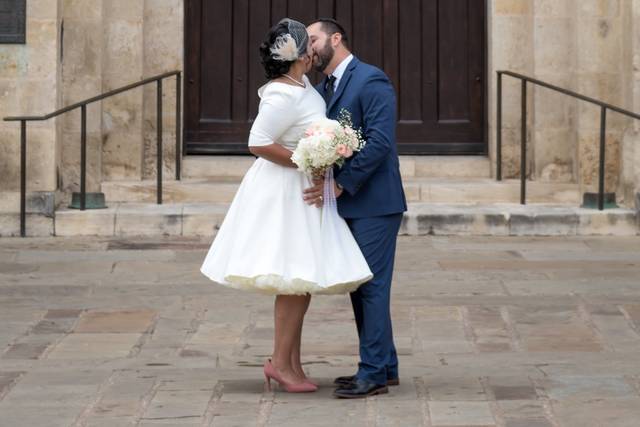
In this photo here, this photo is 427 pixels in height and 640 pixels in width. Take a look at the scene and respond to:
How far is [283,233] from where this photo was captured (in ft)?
23.9

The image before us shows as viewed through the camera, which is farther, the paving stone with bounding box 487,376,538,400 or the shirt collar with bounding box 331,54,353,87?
the shirt collar with bounding box 331,54,353,87

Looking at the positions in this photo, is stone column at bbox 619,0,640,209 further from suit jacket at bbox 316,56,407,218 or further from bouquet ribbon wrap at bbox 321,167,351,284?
bouquet ribbon wrap at bbox 321,167,351,284

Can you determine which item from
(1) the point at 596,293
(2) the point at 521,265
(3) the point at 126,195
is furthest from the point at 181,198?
(1) the point at 596,293

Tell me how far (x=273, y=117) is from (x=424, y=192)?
23.8ft

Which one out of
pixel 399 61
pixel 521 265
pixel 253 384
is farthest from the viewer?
pixel 399 61

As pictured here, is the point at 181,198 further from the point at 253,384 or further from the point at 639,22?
the point at 253,384

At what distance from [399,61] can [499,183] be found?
61.4 inches

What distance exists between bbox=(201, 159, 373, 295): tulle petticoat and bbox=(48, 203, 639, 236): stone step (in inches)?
244

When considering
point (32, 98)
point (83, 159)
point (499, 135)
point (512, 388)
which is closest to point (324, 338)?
point (512, 388)

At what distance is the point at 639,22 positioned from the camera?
1393 cm

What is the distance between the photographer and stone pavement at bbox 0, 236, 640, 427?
7082 mm

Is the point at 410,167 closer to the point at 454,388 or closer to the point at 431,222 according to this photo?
the point at 431,222

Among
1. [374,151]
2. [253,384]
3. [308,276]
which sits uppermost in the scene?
[374,151]

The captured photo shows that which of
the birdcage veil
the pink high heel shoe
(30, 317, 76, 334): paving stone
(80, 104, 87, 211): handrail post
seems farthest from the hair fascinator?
(80, 104, 87, 211): handrail post
